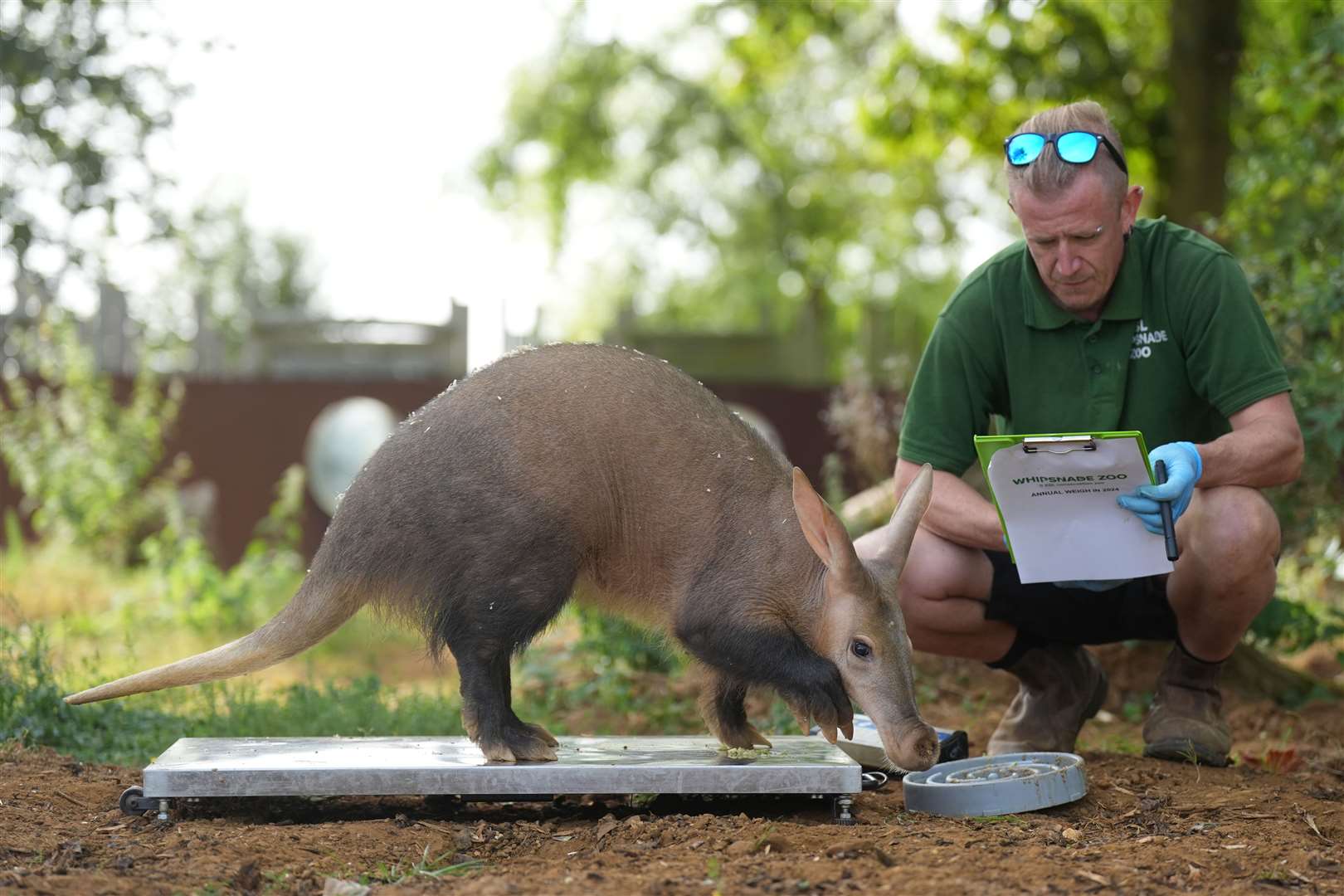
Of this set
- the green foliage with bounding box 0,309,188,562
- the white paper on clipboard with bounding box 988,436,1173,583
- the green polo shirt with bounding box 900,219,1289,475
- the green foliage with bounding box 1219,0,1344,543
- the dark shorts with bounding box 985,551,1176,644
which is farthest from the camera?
the green foliage with bounding box 0,309,188,562

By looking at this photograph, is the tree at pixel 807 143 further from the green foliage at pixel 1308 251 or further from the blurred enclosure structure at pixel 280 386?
the green foliage at pixel 1308 251

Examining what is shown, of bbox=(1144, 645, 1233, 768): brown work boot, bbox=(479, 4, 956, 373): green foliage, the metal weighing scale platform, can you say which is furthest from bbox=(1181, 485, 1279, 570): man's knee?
bbox=(479, 4, 956, 373): green foliage

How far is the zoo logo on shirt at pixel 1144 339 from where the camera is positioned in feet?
15.4

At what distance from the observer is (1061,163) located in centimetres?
447

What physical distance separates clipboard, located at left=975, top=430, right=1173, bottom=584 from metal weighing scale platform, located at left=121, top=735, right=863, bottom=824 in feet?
2.90

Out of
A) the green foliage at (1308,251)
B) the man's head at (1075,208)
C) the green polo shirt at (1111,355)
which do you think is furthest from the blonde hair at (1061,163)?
the green foliage at (1308,251)

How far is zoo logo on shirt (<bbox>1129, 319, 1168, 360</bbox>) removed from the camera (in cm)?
469

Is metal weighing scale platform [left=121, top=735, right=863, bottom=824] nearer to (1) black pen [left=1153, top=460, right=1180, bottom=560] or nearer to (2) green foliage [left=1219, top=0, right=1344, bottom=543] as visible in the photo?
(1) black pen [left=1153, top=460, right=1180, bottom=560]

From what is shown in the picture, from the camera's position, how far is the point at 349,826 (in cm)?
375

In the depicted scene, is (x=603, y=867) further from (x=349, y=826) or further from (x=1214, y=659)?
(x=1214, y=659)

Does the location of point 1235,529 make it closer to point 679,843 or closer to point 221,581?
point 679,843

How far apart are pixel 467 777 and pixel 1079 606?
2.19 metres

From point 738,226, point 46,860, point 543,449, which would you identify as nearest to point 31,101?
point 543,449

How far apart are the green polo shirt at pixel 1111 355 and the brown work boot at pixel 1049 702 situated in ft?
2.46
